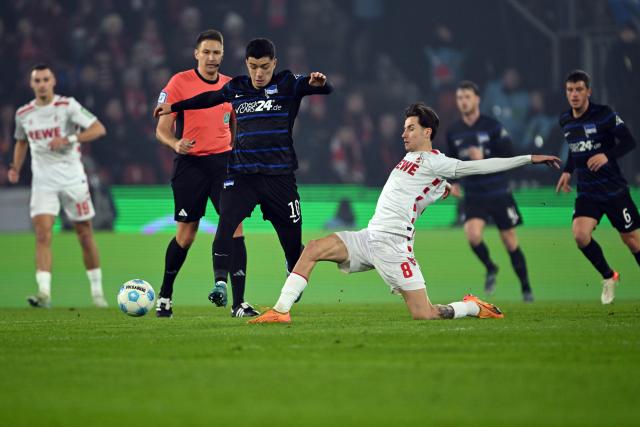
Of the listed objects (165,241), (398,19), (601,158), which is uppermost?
(398,19)

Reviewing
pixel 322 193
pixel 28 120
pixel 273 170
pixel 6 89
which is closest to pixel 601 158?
pixel 273 170

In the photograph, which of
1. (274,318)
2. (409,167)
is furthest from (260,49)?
(274,318)

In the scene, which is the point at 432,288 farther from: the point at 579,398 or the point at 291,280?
the point at 579,398

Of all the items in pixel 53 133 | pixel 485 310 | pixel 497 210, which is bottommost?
pixel 485 310

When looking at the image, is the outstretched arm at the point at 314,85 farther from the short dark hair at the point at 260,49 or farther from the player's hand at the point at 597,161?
the player's hand at the point at 597,161

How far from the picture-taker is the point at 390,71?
26.9 meters

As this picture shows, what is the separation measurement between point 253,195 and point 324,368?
3.34 meters

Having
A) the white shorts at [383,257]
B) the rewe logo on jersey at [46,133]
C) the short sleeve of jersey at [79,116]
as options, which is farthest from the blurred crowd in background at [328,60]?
the white shorts at [383,257]

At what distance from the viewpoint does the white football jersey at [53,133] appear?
1290 centimetres

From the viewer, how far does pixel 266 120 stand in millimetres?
9305

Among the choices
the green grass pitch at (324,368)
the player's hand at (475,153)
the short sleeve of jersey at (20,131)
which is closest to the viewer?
the green grass pitch at (324,368)

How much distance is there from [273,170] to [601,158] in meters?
3.42

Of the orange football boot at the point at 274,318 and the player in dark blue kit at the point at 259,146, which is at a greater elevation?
the player in dark blue kit at the point at 259,146

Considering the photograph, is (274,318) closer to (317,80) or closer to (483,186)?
(317,80)
